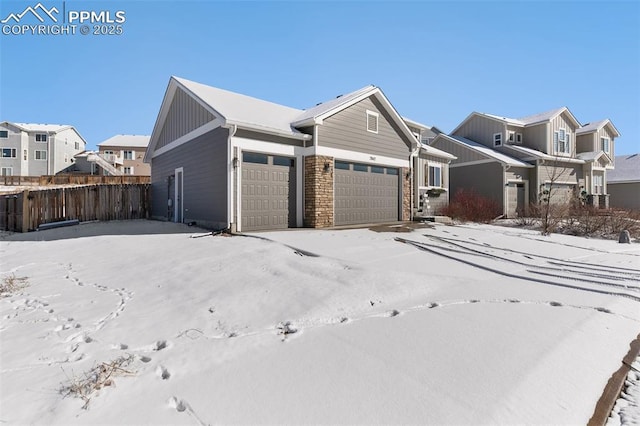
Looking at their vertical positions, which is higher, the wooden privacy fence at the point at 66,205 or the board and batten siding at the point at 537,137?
the board and batten siding at the point at 537,137

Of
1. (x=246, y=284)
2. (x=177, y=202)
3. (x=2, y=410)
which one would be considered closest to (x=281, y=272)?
(x=246, y=284)

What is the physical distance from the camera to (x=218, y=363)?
2543 mm

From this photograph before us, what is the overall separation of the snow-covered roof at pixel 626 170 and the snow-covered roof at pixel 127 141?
184 feet

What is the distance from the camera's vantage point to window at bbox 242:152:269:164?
10.0 m

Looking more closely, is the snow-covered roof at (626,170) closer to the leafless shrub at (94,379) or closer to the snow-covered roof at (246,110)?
the snow-covered roof at (246,110)

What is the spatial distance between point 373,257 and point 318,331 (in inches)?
133

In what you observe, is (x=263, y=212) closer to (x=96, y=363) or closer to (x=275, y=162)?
(x=275, y=162)

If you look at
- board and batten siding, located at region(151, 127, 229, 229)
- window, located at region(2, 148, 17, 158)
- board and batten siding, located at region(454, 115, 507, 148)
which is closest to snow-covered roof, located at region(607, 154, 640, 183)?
board and batten siding, located at region(454, 115, 507, 148)

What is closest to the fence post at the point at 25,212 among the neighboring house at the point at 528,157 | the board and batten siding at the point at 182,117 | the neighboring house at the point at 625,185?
the board and batten siding at the point at 182,117

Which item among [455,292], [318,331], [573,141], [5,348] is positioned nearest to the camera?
[5,348]

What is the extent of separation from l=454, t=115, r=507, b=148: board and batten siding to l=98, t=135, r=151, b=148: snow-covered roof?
4465 centimetres

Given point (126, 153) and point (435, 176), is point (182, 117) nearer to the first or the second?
point (435, 176)

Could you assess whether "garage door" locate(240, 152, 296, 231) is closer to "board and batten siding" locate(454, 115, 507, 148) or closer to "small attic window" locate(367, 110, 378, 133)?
"small attic window" locate(367, 110, 378, 133)

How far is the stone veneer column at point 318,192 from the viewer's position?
1099 cm
